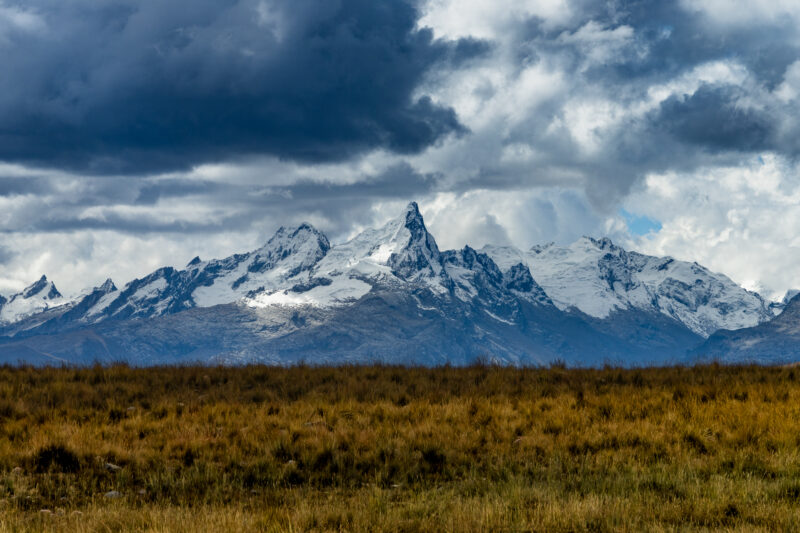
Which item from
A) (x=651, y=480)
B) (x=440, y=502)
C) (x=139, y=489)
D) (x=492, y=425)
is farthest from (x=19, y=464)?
(x=651, y=480)

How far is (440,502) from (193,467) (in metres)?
4.83

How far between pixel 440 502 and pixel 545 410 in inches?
283

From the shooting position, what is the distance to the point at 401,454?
14008 mm

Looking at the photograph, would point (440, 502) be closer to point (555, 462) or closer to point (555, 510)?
point (555, 510)

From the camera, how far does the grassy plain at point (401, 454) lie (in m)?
10.2

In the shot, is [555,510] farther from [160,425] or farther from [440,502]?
[160,425]

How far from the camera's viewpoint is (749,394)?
18.6 meters

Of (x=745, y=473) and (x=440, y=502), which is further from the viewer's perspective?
(x=745, y=473)

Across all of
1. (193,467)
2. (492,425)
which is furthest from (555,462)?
(193,467)

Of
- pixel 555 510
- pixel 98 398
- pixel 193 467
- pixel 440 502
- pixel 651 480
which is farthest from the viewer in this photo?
pixel 98 398

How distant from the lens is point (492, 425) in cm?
1617

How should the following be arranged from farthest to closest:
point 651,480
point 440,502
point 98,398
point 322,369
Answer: point 322,369, point 98,398, point 651,480, point 440,502

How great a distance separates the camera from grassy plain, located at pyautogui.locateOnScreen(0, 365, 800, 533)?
10156mm

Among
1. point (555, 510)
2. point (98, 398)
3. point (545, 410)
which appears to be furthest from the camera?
point (98, 398)
